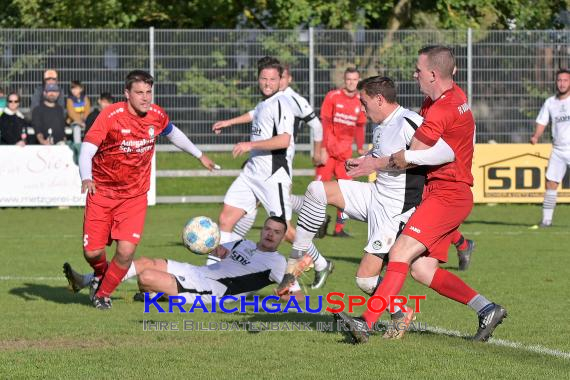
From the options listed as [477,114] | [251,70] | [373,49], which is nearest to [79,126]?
[251,70]

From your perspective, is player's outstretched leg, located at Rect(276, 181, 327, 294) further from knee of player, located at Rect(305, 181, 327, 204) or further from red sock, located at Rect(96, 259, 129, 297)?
red sock, located at Rect(96, 259, 129, 297)

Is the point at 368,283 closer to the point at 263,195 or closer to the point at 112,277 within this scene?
the point at 112,277

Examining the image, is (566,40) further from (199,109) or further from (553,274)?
(553,274)

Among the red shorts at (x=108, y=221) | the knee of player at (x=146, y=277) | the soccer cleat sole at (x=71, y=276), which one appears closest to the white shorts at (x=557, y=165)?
the red shorts at (x=108, y=221)

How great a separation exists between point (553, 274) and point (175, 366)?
21.0 feet

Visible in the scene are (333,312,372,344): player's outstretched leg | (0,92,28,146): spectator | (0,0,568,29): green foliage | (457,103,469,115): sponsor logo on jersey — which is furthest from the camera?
(0,0,568,29): green foliage

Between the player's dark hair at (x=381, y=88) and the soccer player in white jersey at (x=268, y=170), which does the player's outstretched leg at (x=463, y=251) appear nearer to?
the soccer player in white jersey at (x=268, y=170)

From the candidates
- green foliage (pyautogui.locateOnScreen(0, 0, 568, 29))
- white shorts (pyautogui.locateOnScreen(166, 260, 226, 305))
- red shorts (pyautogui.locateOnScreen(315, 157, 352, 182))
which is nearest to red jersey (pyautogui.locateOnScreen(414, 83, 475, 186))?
white shorts (pyautogui.locateOnScreen(166, 260, 226, 305))

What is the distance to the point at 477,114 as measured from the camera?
79.6ft

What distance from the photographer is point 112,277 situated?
10.7 m

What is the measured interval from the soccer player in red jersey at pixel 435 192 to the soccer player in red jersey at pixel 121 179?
2971 millimetres

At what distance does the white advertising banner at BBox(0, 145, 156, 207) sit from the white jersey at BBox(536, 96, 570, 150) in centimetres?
862

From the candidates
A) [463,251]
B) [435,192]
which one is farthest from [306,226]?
[463,251]

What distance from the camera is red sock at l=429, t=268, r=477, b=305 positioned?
28.3 ft
